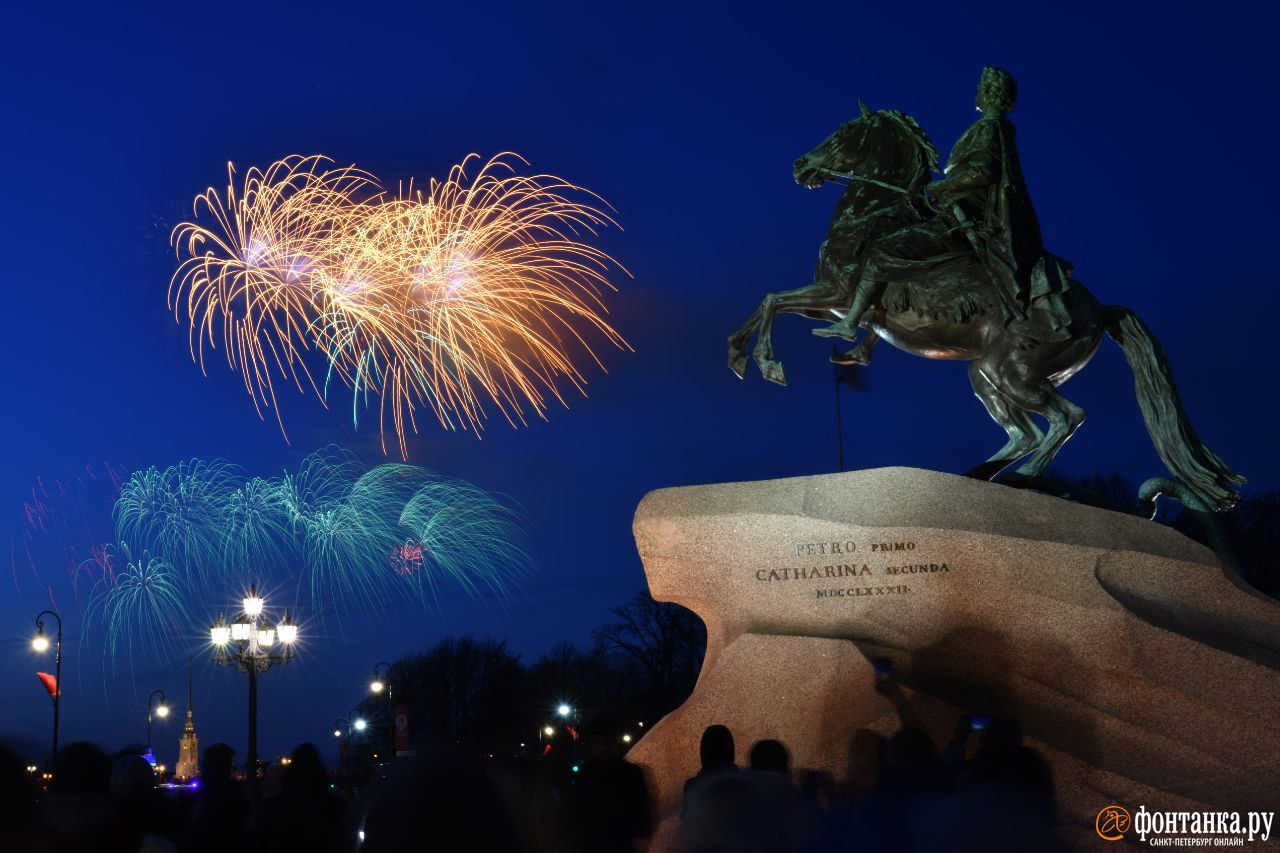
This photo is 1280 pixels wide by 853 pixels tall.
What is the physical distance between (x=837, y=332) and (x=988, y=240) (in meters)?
1.55

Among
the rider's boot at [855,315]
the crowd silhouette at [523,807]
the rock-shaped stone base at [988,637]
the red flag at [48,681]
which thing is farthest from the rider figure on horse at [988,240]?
the red flag at [48,681]

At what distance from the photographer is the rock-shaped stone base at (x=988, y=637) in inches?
351

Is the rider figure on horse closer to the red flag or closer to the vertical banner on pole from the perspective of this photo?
the vertical banner on pole

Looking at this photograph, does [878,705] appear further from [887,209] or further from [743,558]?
[887,209]

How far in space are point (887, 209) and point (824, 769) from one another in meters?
5.19

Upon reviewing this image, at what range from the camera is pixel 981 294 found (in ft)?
36.8

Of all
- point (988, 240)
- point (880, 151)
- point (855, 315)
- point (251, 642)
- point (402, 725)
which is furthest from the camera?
point (251, 642)

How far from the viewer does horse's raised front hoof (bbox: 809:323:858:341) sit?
11.5m

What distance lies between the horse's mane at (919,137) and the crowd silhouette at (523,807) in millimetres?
6668

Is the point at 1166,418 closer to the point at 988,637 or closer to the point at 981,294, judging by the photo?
the point at 981,294

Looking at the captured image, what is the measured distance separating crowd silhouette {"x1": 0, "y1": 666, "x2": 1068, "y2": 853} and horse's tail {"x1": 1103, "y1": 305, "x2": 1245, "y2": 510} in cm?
557

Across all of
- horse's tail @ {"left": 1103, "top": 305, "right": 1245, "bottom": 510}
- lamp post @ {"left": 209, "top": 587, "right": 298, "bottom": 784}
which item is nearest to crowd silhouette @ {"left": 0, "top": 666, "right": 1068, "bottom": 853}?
horse's tail @ {"left": 1103, "top": 305, "right": 1245, "bottom": 510}

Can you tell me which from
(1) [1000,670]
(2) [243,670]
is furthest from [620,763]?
(2) [243,670]

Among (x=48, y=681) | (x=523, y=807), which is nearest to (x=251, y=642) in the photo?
(x=48, y=681)
